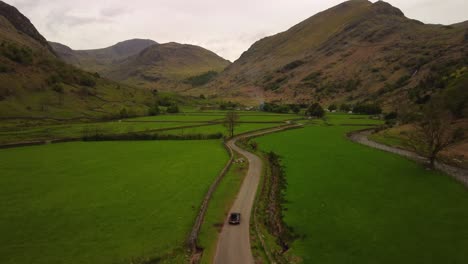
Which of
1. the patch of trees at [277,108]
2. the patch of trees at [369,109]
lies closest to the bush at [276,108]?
the patch of trees at [277,108]

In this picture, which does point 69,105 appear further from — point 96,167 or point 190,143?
point 96,167

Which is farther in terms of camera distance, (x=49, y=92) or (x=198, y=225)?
(x=49, y=92)

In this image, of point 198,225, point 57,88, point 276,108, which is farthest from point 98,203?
point 276,108

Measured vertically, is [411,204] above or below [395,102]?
below

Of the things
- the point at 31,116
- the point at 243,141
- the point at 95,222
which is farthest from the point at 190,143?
the point at 31,116

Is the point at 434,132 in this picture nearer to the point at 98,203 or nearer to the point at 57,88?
the point at 98,203
